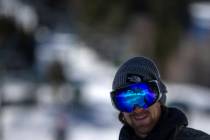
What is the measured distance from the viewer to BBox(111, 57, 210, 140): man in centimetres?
202

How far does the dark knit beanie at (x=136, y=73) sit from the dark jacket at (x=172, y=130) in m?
0.06

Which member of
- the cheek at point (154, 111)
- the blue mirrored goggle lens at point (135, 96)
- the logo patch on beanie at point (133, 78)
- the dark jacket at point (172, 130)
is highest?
the logo patch on beanie at point (133, 78)

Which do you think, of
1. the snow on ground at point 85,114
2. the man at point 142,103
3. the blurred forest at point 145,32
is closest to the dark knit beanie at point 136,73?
the man at point 142,103

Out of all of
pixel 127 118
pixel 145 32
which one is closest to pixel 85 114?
pixel 145 32

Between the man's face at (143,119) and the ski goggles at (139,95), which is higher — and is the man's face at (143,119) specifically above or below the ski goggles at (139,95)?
below

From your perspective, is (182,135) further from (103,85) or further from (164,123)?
(103,85)

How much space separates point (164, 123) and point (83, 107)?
23295mm

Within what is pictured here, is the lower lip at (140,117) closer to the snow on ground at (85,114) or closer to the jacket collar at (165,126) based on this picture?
the jacket collar at (165,126)

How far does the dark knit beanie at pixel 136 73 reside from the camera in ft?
6.64

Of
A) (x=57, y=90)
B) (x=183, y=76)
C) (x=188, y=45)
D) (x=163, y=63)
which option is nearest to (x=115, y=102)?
(x=163, y=63)

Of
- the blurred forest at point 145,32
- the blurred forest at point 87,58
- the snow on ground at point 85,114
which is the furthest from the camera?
the snow on ground at point 85,114

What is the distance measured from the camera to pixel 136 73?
202cm

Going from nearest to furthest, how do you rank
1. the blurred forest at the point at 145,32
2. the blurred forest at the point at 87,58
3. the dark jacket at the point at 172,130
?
1. the dark jacket at the point at 172,130
2. the blurred forest at the point at 145,32
3. the blurred forest at the point at 87,58

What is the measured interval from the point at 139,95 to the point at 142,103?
0.02 meters
